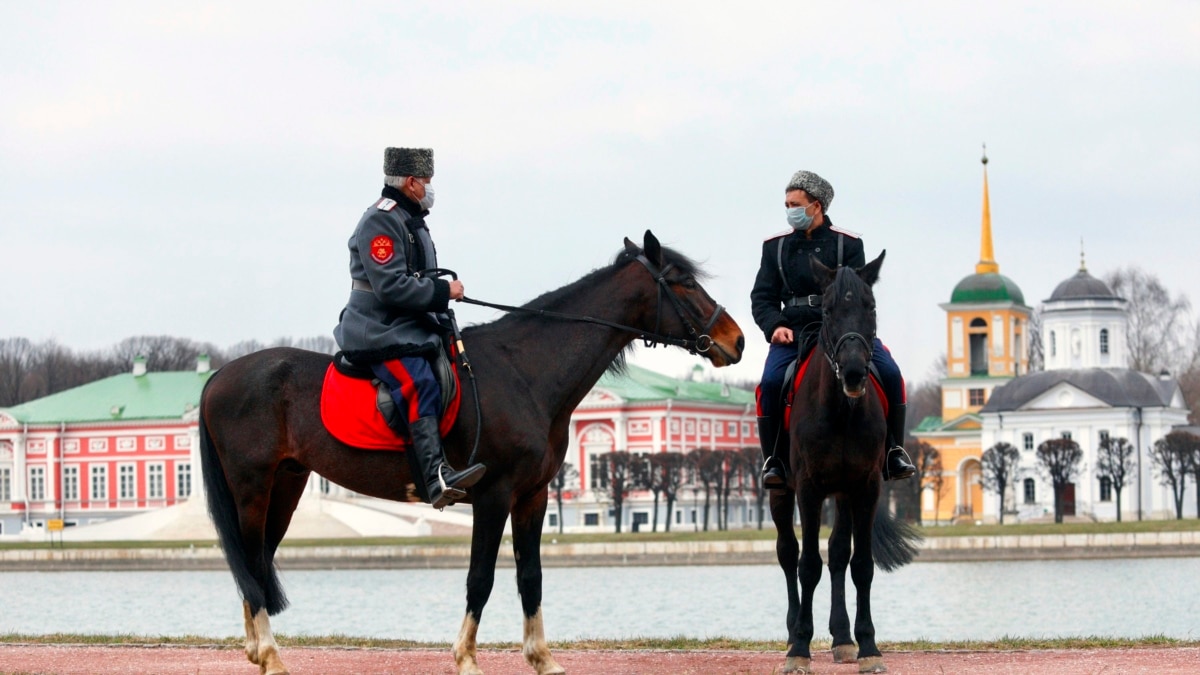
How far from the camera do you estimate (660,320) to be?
9.90 m

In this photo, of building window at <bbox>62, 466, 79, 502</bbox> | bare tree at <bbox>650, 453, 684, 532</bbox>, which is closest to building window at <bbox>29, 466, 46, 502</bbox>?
building window at <bbox>62, 466, 79, 502</bbox>

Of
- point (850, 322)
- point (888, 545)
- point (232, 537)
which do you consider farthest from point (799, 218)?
point (232, 537)

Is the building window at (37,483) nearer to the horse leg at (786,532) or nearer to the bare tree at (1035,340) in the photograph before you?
the bare tree at (1035,340)

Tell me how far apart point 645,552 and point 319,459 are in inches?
1823

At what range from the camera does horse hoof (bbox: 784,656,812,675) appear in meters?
9.91

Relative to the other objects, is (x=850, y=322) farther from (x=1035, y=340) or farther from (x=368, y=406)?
(x=1035, y=340)

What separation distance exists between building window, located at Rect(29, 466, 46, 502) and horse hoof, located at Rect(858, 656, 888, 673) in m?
95.5

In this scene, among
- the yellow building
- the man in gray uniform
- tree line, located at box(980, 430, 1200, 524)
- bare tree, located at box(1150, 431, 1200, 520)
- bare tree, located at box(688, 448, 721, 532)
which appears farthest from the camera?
the yellow building

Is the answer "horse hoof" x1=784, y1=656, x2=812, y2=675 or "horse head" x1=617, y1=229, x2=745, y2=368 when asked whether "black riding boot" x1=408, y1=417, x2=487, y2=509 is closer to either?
"horse head" x1=617, y1=229, x2=745, y2=368

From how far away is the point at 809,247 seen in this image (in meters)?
10.6

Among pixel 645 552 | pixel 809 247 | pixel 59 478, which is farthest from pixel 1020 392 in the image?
pixel 809 247

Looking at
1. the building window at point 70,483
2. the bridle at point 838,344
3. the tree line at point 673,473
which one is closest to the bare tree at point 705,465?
the tree line at point 673,473

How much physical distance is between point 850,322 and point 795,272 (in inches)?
48.0

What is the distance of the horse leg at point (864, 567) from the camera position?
10008 mm
